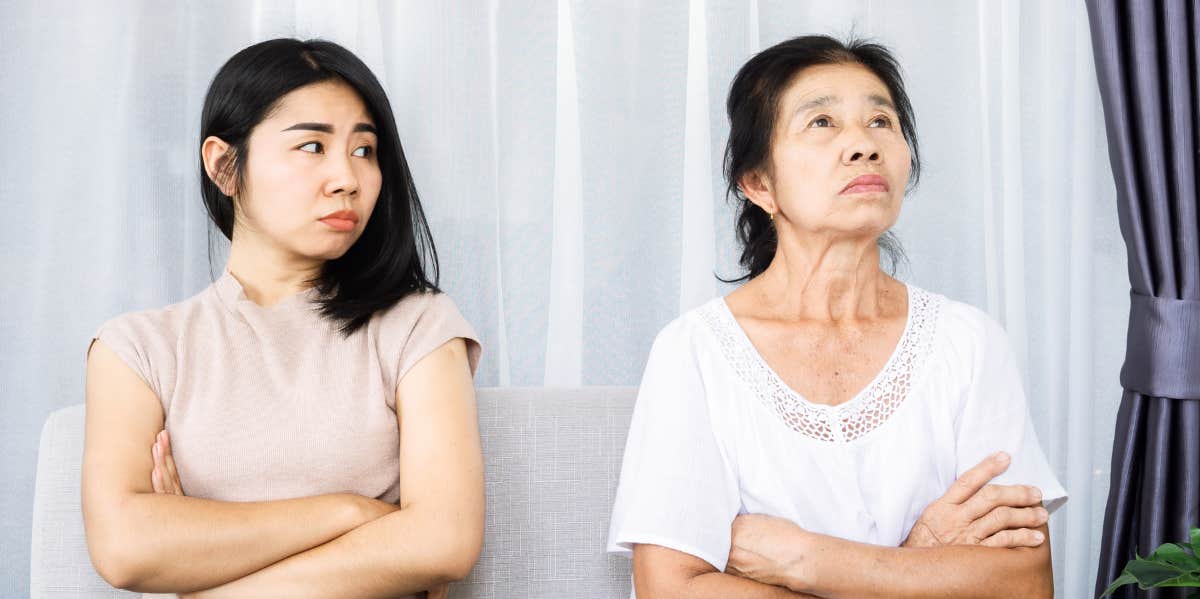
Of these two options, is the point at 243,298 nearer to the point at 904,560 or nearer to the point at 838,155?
the point at 838,155

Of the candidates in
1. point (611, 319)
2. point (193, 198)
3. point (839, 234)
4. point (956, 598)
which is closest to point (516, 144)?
point (611, 319)

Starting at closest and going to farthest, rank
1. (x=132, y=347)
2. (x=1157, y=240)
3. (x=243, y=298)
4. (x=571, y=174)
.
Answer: (x=132, y=347) → (x=243, y=298) → (x=1157, y=240) → (x=571, y=174)

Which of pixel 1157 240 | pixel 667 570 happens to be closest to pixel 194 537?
pixel 667 570

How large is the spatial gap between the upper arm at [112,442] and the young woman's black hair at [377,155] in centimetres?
28

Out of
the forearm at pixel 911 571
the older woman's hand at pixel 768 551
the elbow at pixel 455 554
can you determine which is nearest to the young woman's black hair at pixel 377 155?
the elbow at pixel 455 554

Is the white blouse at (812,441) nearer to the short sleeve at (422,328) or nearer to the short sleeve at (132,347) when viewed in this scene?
the short sleeve at (422,328)

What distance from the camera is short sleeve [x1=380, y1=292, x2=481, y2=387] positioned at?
5.47 feet

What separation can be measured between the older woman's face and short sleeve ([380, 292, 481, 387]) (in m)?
0.51

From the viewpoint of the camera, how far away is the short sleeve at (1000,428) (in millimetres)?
1636

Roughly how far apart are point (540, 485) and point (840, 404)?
0.49 meters

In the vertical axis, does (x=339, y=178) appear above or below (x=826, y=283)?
above

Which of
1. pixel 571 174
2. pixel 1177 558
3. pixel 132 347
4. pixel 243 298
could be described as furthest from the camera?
pixel 571 174

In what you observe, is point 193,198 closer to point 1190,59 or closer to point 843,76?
point 843,76

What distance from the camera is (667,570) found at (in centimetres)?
155
